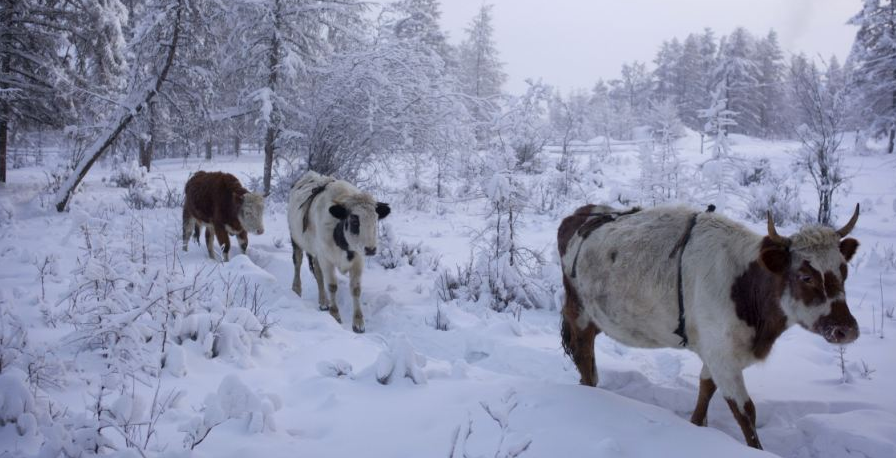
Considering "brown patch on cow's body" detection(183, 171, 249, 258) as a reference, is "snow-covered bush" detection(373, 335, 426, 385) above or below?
below

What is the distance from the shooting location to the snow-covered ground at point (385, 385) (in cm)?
272

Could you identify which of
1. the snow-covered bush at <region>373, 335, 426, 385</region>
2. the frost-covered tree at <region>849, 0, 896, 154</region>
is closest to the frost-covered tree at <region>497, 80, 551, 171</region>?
the snow-covered bush at <region>373, 335, 426, 385</region>

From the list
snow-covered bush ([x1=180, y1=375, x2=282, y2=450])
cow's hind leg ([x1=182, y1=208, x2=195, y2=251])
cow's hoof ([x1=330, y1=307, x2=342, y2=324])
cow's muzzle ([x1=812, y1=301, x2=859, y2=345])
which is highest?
cow's muzzle ([x1=812, y1=301, x2=859, y2=345])

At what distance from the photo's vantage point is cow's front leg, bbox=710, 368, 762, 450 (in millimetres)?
3238

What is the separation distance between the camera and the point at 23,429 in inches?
99.7

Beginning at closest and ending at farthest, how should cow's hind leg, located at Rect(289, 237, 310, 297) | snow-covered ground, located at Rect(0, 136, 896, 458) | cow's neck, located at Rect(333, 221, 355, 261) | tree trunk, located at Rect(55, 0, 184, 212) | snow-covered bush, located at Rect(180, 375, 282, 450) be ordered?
snow-covered ground, located at Rect(0, 136, 896, 458)
snow-covered bush, located at Rect(180, 375, 282, 450)
cow's neck, located at Rect(333, 221, 355, 261)
cow's hind leg, located at Rect(289, 237, 310, 297)
tree trunk, located at Rect(55, 0, 184, 212)

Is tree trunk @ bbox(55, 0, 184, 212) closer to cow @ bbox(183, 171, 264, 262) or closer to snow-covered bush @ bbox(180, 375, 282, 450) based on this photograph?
cow @ bbox(183, 171, 264, 262)

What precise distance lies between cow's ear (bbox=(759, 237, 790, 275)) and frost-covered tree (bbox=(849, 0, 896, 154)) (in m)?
30.5

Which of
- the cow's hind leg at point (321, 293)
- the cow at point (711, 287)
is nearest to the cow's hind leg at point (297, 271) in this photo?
the cow's hind leg at point (321, 293)

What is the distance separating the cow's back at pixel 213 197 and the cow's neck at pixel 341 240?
3.17 meters

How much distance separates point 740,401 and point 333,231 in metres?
5.18

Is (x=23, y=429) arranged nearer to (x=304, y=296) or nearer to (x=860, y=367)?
(x=304, y=296)

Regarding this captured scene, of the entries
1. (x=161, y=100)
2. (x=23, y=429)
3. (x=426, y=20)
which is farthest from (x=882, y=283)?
(x=426, y=20)

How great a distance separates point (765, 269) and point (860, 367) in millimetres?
2780
